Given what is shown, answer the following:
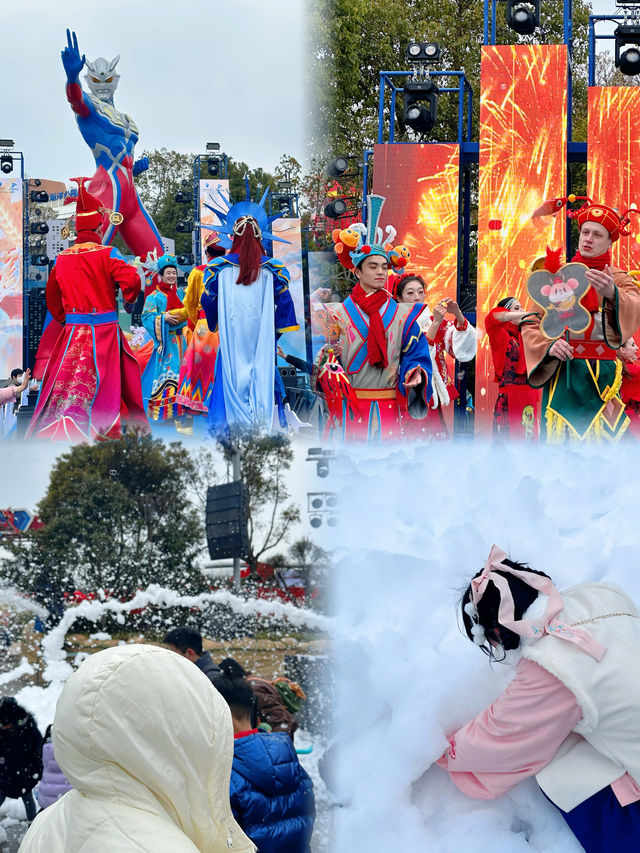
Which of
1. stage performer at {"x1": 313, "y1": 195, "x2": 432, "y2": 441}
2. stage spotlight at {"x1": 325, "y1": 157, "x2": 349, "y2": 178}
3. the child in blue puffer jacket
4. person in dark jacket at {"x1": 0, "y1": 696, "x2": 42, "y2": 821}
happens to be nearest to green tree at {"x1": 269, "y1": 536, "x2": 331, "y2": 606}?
the child in blue puffer jacket

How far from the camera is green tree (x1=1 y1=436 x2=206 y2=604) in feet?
7.62

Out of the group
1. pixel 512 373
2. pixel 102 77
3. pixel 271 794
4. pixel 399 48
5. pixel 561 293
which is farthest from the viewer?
pixel 399 48

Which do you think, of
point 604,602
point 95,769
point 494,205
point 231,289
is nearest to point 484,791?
point 604,602

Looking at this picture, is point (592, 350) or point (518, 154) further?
point (518, 154)

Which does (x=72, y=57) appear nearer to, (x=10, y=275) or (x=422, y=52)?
(x=422, y=52)

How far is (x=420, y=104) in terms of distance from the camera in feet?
35.5

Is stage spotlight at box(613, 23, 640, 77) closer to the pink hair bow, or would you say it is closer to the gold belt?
the gold belt

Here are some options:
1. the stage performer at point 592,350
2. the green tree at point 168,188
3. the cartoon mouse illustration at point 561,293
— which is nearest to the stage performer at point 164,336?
the stage performer at point 592,350

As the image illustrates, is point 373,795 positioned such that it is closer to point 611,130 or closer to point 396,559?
point 396,559

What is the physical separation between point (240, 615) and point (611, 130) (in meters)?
8.72

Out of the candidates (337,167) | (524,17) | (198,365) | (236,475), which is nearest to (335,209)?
(337,167)

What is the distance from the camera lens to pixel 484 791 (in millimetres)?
2045

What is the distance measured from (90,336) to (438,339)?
206 cm

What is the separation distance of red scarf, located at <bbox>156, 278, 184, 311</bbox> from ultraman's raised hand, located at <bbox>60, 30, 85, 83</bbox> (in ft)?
9.80
